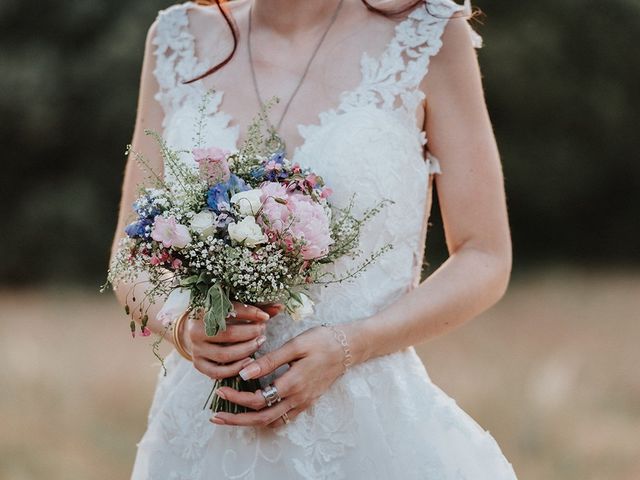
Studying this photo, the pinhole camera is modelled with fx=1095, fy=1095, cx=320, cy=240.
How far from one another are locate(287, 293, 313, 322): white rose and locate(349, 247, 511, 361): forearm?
21 centimetres

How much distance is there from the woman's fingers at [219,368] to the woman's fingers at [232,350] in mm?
15

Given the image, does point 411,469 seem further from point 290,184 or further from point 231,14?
point 231,14

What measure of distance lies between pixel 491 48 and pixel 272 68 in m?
10.1

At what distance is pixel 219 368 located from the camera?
294 cm

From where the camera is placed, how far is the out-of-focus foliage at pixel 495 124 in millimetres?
13562

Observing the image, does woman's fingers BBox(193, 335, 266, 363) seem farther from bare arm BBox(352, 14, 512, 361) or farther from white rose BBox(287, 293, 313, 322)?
bare arm BBox(352, 14, 512, 361)

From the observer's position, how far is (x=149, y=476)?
3.31 meters

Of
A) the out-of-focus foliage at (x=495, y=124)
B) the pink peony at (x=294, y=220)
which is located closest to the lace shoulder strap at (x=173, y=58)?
the pink peony at (x=294, y=220)

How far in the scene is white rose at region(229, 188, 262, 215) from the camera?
8.75ft

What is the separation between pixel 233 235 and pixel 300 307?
1.04 feet

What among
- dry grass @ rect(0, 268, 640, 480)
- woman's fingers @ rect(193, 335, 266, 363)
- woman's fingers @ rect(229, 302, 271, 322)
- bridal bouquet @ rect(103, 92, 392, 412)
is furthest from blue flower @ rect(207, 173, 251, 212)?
dry grass @ rect(0, 268, 640, 480)

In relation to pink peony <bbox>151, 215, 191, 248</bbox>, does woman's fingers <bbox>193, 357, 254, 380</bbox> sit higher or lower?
lower

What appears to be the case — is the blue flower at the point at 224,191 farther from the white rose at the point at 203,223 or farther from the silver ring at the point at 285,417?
the silver ring at the point at 285,417

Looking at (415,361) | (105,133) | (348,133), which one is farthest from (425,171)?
(105,133)
